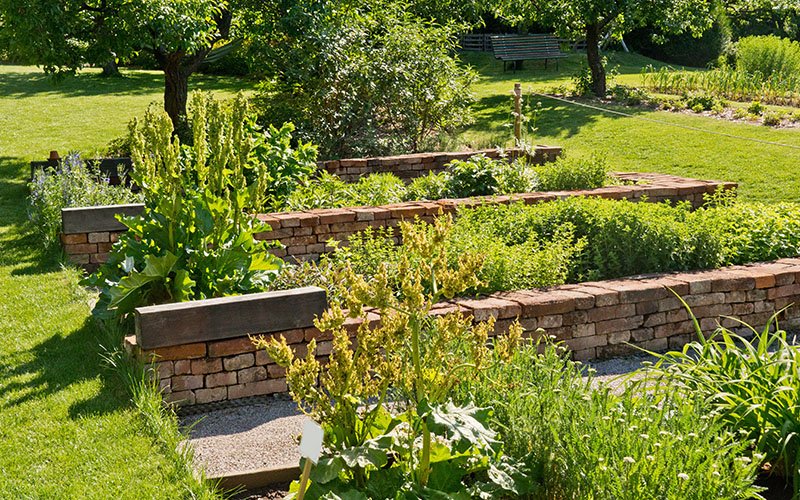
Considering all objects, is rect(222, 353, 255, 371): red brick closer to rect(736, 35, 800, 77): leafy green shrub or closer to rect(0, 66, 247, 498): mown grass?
rect(0, 66, 247, 498): mown grass

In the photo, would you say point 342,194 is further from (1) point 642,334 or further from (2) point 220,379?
(2) point 220,379

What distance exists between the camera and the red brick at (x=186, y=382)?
14.9 feet

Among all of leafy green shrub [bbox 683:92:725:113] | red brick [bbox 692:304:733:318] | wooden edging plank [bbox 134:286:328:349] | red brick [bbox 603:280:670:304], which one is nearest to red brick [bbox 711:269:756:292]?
red brick [bbox 692:304:733:318]

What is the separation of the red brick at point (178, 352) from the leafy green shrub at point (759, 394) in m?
2.33

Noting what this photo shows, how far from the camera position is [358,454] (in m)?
3.11

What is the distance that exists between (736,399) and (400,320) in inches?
56.3

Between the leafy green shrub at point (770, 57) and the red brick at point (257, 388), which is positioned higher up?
the leafy green shrub at point (770, 57)

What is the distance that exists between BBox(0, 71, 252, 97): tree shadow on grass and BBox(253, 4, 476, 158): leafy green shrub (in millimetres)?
7422

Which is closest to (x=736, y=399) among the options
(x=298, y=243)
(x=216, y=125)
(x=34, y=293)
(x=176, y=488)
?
(x=176, y=488)

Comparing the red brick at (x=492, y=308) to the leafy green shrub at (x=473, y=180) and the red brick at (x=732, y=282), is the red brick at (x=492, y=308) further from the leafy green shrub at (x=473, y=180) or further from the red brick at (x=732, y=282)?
the leafy green shrub at (x=473, y=180)

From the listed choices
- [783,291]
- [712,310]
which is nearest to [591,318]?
[712,310]

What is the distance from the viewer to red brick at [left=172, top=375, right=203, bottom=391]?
455cm

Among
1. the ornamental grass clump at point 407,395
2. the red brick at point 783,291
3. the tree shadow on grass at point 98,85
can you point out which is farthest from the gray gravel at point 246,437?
the tree shadow on grass at point 98,85

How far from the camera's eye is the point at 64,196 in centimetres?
784
